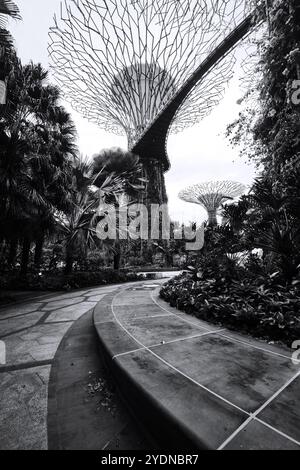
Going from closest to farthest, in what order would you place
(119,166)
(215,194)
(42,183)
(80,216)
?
(42,183) < (80,216) < (119,166) < (215,194)

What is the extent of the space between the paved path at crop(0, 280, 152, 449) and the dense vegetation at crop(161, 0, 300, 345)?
1.89 metres

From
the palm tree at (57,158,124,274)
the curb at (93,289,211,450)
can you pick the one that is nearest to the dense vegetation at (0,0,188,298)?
the palm tree at (57,158,124,274)

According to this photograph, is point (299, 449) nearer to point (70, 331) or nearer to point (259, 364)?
point (259, 364)

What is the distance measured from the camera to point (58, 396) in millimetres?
1974

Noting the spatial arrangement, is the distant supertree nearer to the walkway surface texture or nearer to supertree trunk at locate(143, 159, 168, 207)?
supertree trunk at locate(143, 159, 168, 207)

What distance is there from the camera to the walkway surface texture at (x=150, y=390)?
4.36 feet

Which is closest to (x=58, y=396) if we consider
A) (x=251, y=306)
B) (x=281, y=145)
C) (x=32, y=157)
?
(x=251, y=306)

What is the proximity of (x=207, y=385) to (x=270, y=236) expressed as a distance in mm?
3417

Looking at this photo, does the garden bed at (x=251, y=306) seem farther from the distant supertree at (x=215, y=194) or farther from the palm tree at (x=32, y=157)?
the distant supertree at (x=215, y=194)

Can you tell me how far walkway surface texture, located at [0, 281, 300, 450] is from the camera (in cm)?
133

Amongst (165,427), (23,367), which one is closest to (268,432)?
(165,427)

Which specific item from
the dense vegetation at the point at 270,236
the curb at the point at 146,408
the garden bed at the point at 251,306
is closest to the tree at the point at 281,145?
the dense vegetation at the point at 270,236

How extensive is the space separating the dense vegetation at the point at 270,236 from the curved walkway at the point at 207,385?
57cm

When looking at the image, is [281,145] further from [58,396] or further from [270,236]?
[58,396]
